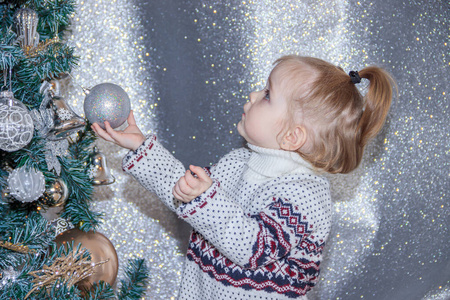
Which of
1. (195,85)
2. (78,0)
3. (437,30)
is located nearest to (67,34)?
(78,0)

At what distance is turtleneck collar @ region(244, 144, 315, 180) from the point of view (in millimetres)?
960

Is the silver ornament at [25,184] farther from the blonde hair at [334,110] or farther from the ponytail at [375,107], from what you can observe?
the ponytail at [375,107]

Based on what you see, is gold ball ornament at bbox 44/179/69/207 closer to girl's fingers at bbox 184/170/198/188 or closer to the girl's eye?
girl's fingers at bbox 184/170/198/188

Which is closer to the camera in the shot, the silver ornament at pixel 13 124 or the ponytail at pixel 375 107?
the silver ornament at pixel 13 124

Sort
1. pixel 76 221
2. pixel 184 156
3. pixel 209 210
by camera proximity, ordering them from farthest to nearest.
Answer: pixel 184 156 < pixel 76 221 < pixel 209 210

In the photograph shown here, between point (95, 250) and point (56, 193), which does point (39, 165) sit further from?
point (95, 250)

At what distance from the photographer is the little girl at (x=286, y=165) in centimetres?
90

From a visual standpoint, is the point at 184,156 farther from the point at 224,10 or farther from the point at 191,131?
the point at 224,10

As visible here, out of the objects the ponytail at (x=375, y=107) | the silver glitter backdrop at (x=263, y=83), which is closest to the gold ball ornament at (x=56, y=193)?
the silver glitter backdrop at (x=263, y=83)

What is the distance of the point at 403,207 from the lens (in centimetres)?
140

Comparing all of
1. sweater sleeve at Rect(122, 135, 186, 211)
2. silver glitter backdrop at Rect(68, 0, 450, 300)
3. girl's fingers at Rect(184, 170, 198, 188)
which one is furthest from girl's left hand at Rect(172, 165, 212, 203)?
silver glitter backdrop at Rect(68, 0, 450, 300)

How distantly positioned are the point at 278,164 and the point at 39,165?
17.1 inches

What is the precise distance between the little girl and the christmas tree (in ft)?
0.32

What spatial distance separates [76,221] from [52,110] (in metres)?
0.24
